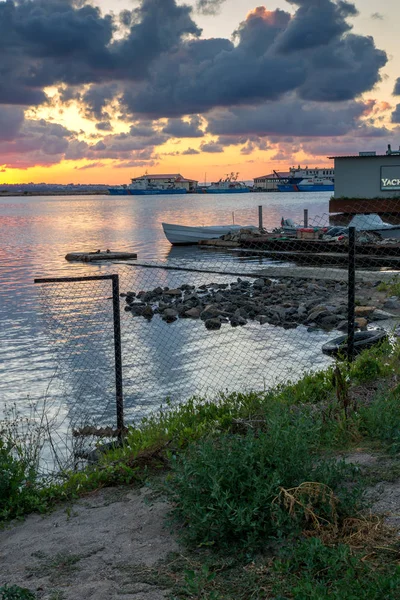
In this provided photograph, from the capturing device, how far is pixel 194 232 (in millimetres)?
48688

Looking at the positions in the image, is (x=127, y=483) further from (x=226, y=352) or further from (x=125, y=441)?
(x=226, y=352)

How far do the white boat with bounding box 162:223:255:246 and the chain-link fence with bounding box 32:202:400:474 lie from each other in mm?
10562

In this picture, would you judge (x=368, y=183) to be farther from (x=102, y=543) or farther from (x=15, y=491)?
(x=102, y=543)

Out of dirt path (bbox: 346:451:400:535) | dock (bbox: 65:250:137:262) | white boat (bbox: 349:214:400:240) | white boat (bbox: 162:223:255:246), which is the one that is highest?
white boat (bbox: 349:214:400:240)

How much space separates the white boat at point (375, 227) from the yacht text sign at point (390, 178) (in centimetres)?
1028

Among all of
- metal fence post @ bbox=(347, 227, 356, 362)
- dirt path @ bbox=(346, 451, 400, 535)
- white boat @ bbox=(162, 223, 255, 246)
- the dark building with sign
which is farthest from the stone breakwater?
the dark building with sign

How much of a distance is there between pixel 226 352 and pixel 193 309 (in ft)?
18.9

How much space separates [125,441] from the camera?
7965 mm

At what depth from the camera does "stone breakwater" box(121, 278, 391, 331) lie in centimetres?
1964

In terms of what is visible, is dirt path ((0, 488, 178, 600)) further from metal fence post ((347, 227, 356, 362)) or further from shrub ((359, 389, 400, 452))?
metal fence post ((347, 227, 356, 362))

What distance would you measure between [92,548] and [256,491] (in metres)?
1.28

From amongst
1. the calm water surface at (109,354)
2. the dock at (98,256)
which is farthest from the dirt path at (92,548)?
the dock at (98,256)

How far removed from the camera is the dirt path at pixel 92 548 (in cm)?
411

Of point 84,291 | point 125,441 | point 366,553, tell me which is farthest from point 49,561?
point 84,291
